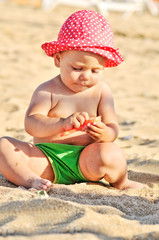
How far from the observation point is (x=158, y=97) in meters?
5.77

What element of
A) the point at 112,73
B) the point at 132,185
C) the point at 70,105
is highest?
the point at 70,105

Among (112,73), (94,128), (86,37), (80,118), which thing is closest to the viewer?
(80,118)

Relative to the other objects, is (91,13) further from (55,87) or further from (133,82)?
(133,82)

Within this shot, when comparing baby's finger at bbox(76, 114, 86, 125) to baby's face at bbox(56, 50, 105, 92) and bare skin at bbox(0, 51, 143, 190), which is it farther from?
baby's face at bbox(56, 50, 105, 92)

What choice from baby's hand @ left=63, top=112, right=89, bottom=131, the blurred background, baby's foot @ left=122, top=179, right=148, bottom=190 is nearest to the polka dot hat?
baby's hand @ left=63, top=112, right=89, bottom=131

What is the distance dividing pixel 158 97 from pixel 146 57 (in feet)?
9.89

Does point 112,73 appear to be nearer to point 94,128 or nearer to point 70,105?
point 70,105

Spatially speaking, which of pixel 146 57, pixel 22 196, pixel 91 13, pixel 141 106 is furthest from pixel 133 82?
pixel 22 196

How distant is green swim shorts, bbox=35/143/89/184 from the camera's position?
2.86 meters

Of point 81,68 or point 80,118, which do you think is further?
point 81,68

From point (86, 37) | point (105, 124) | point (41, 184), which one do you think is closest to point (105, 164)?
point (105, 124)

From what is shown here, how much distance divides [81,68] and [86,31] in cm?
23

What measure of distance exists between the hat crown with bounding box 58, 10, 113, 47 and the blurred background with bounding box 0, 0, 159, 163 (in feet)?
3.71

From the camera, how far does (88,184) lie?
283cm
